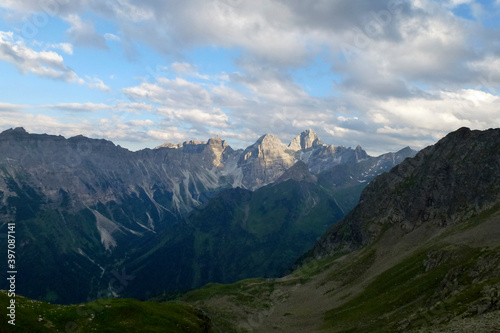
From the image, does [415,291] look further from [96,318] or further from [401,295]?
[96,318]

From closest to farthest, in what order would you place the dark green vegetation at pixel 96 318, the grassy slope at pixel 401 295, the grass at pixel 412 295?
the grassy slope at pixel 401 295, the dark green vegetation at pixel 96 318, the grass at pixel 412 295

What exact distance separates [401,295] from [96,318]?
93072 mm

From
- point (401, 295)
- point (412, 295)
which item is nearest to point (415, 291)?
point (412, 295)

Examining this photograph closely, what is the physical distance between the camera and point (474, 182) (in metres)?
199

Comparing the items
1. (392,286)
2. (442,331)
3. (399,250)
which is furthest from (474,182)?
(442,331)

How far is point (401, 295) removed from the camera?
371 feet

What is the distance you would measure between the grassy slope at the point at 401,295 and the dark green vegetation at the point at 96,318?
45.1 m

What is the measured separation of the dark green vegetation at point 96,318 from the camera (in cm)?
7394

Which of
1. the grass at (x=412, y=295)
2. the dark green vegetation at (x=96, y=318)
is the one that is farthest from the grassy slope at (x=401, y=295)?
the dark green vegetation at (x=96, y=318)

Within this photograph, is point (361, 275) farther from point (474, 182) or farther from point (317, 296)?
point (474, 182)

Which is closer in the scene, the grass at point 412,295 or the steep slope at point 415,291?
the steep slope at point 415,291

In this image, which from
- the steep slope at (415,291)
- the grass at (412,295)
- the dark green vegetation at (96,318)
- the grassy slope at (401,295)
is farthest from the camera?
the grass at (412,295)

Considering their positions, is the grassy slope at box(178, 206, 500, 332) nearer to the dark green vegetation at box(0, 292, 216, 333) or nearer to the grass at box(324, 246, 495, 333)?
the grass at box(324, 246, 495, 333)

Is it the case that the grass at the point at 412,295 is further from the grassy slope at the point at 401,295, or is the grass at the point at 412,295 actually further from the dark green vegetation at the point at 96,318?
the dark green vegetation at the point at 96,318
